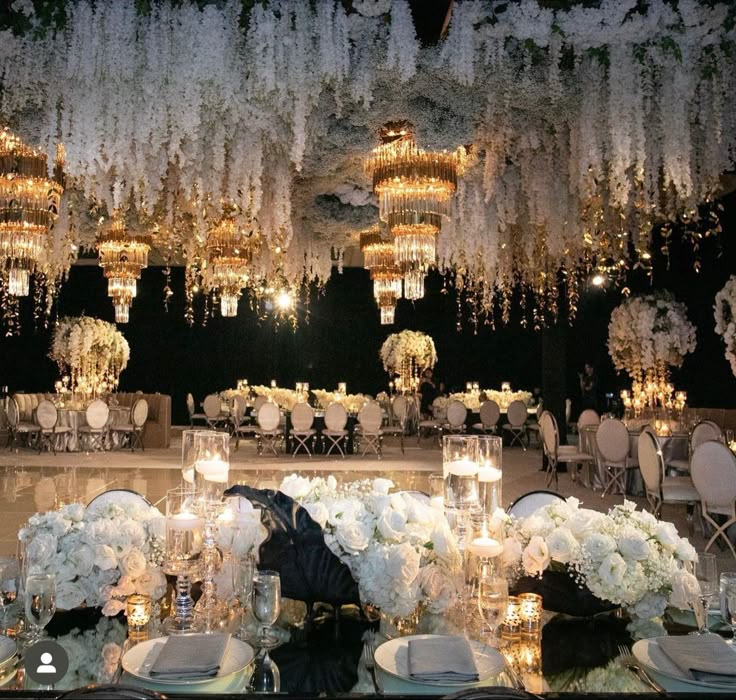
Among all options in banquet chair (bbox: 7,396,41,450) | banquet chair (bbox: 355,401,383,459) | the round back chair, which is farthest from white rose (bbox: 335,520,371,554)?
banquet chair (bbox: 7,396,41,450)

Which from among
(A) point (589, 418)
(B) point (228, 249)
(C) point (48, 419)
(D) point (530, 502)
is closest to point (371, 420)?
(A) point (589, 418)

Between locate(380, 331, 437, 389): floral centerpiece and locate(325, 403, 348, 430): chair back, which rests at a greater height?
locate(380, 331, 437, 389): floral centerpiece

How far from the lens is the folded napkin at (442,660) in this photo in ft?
5.28

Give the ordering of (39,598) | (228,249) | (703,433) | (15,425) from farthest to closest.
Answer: (15,425) < (228,249) < (703,433) < (39,598)

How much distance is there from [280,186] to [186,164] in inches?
33.8

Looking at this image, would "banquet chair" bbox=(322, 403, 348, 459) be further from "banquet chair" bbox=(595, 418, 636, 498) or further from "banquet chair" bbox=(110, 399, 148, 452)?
"banquet chair" bbox=(595, 418, 636, 498)

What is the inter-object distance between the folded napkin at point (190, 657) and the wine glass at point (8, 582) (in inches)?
25.5

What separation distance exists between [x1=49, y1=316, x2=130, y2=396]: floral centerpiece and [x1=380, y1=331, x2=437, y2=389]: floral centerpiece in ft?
18.8

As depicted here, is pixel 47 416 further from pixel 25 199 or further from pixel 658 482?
pixel 658 482

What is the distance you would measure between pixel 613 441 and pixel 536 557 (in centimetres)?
675

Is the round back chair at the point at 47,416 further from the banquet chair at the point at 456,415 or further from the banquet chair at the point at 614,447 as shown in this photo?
the banquet chair at the point at 614,447

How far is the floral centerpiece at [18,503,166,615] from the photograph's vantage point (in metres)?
2.04

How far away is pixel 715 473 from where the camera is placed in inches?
222

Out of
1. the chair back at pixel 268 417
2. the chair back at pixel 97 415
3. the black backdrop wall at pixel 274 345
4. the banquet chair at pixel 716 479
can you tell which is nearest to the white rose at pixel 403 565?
the banquet chair at pixel 716 479
